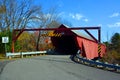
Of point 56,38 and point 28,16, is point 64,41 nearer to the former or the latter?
point 56,38

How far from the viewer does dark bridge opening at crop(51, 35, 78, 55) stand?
1834 inches

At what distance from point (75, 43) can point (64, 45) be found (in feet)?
19.6

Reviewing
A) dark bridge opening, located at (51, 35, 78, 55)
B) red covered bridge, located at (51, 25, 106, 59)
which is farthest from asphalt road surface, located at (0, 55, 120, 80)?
dark bridge opening, located at (51, 35, 78, 55)

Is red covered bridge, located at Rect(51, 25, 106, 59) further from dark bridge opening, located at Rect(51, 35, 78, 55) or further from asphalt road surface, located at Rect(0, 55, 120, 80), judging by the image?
asphalt road surface, located at Rect(0, 55, 120, 80)

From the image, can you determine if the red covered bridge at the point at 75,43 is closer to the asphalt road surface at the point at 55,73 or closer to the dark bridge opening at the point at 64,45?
the dark bridge opening at the point at 64,45

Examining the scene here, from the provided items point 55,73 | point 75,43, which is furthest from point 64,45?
point 55,73

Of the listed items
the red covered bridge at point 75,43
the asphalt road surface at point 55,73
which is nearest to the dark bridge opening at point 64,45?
the red covered bridge at point 75,43

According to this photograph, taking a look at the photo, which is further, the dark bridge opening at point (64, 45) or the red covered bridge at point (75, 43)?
the dark bridge opening at point (64, 45)

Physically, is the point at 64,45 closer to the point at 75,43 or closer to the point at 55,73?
the point at 75,43

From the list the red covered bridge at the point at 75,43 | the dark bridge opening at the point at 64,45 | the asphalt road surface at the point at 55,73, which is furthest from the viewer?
the dark bridge opening at the point at 64,45

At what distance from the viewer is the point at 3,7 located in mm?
60000

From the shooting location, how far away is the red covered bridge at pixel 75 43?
135ft

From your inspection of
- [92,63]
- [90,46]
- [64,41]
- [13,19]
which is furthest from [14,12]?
[92,63]

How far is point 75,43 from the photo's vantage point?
43.2 metres
